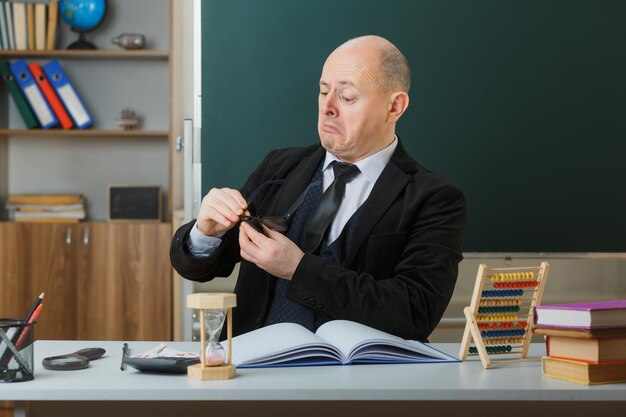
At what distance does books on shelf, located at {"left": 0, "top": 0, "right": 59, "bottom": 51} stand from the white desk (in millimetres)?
3457

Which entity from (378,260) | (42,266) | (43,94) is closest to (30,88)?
(43,94)

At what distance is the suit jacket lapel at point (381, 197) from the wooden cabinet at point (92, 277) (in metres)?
2.49

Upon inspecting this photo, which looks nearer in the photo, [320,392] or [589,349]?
[320,392]

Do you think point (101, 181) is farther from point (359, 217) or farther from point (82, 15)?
point (359, 217)

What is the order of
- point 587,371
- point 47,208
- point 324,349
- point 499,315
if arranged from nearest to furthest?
point 587,371
point 324,349
point 499,315
point 47,208

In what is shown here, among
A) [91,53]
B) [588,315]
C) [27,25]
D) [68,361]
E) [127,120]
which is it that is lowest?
[68,361]

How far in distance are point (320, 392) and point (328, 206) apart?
2.86 feet

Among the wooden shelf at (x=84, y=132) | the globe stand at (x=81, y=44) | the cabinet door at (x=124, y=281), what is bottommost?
the cabinet door at (x=124, y=281)

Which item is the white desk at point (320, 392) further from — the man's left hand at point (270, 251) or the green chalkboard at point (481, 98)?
the green chalkboard at point (481, 98)

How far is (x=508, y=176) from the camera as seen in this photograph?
3258mm

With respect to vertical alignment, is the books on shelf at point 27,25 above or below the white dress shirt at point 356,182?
above

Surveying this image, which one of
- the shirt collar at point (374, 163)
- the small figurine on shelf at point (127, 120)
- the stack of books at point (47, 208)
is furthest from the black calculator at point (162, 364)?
the small figurine on shelf at point (127, 120)

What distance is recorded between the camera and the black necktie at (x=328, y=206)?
80.7 inches

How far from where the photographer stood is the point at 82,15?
4672mm
